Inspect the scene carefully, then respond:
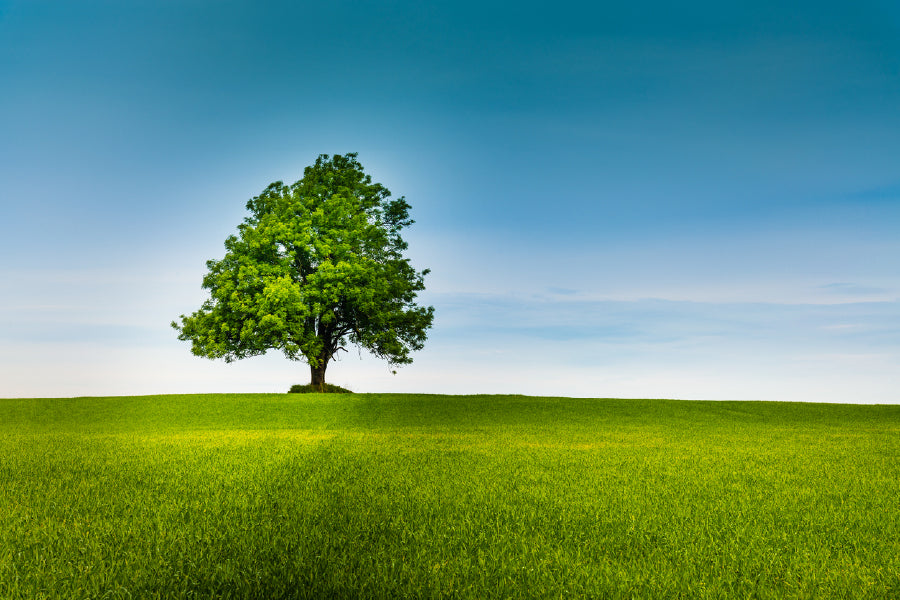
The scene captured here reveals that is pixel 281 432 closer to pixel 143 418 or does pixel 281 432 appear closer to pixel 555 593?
pixel 143 418

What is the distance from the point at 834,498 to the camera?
9586mm

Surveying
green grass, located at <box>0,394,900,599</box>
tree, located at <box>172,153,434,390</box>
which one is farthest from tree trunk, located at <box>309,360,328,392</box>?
green grass, located at <box>0,394,900,599</box>

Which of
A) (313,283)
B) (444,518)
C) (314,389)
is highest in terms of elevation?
(313,283)

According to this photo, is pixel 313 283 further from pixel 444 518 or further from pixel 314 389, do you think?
pixel 444 518

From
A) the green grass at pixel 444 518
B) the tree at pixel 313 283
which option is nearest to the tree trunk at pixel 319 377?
the tree at pixel 313 283

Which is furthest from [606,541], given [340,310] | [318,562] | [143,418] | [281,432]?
[340,310]

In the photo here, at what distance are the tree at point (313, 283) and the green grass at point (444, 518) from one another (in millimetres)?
15916

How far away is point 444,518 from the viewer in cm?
748

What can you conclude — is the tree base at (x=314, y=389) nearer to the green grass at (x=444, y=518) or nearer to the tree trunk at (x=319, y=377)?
the tree trunk at (x=319, y=377)

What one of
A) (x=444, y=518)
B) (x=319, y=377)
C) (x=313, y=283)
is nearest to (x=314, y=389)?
(x=319, y=377)

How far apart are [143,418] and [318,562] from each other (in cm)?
2369

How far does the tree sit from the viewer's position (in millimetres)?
33656

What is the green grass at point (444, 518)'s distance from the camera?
538cm

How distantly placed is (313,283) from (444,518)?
27640mm
